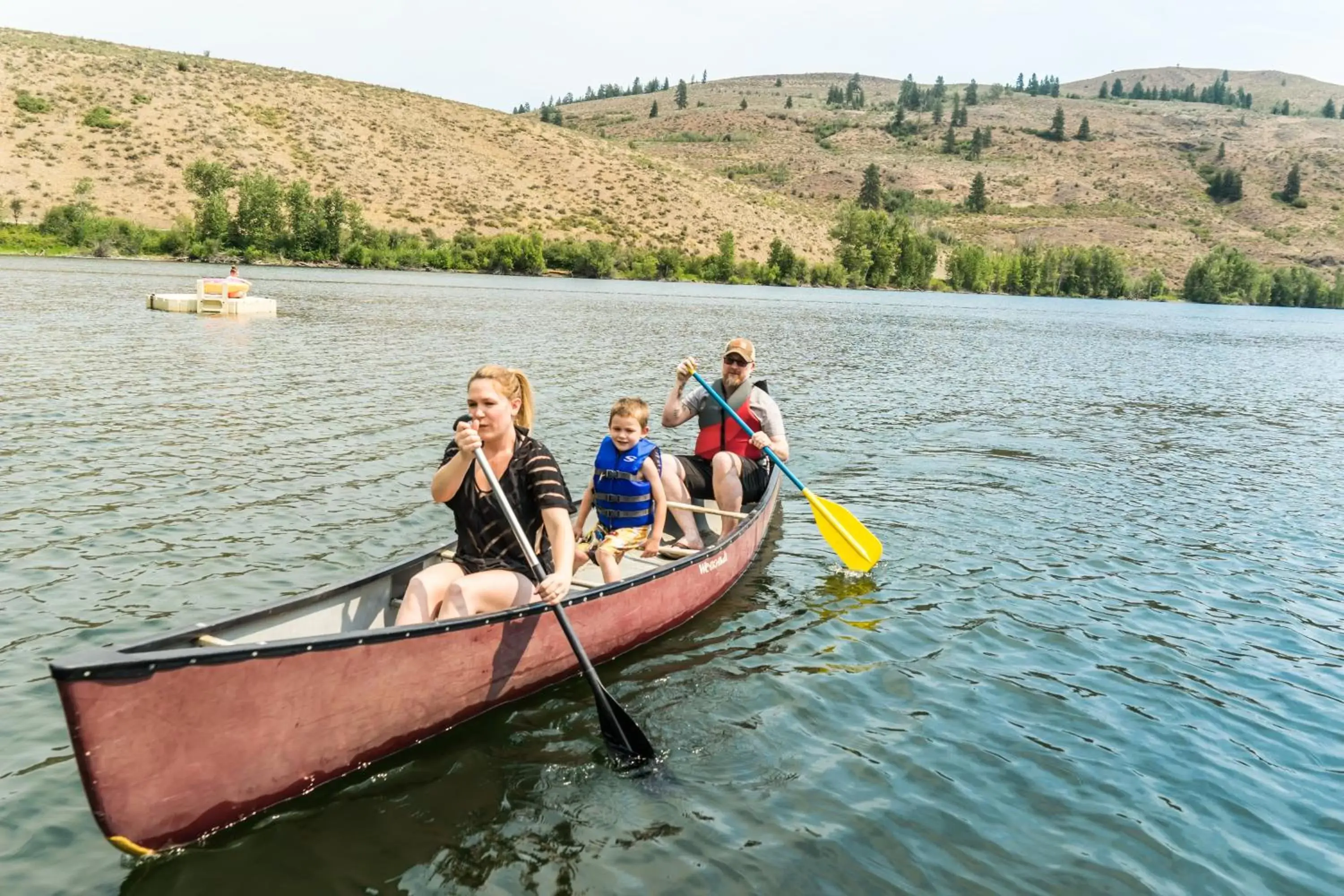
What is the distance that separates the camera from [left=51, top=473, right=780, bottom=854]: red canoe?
168 inches

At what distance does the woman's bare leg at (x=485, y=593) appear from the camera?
19.5ft

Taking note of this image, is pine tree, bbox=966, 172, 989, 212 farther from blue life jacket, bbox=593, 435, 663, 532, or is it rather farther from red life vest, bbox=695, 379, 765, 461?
blue life jacket, bbox=593, 435, 663, 532

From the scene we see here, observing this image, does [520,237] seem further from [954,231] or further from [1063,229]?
[1063,229]

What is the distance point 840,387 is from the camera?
77.6 feet

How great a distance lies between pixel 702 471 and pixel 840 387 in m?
13.8

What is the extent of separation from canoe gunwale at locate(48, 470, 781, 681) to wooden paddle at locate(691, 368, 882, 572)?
2904 millimetres

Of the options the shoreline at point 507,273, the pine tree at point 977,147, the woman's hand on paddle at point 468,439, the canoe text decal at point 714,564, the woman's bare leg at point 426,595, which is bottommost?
the canoe text decal at point 714,564

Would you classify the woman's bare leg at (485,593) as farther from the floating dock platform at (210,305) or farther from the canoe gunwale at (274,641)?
the floating dock platform at (210,305)

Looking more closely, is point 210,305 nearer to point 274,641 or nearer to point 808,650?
point 808,650

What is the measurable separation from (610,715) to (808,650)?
2.49m

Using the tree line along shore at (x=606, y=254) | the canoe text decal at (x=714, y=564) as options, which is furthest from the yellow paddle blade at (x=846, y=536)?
the tree line along shore at (x=606, y=254)

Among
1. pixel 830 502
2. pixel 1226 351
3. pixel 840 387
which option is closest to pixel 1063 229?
pixel 1226 351

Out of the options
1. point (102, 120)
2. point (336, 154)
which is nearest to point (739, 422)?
point (102, 120)

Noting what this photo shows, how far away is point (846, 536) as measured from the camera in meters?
9.95
